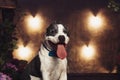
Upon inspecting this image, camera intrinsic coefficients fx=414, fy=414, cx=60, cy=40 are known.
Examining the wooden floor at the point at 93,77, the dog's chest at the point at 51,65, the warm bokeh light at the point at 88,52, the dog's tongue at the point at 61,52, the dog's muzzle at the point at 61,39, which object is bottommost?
the wooden floor at the point at 93,77

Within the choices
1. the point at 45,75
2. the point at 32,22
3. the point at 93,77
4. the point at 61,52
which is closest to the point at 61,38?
the point at 61,52

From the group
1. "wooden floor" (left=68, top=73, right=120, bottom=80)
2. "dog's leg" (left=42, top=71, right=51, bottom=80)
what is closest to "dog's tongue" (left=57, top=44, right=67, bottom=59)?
"dog's leg" (left=42, top=71, right=51, bottom=80)

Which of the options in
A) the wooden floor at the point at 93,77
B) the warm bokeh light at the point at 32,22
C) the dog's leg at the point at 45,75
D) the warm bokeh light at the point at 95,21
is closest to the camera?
the dog's leg at the point at 45,75

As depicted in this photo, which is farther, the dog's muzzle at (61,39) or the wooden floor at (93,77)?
the wooden floor at (93,77)

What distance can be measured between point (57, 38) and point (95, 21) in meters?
5.27

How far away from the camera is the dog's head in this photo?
557 centimetres

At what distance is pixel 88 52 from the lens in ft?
35.3

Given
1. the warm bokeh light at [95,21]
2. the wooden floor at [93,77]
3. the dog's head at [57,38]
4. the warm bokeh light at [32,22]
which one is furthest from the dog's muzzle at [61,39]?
the warm bokeh light at [95,21]

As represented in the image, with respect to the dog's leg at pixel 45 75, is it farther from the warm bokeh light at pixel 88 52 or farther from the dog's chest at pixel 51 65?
the warm bokeh light at pixel 88 52

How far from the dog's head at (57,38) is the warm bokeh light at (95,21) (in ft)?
16.3

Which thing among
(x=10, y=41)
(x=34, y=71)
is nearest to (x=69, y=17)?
(x=10, y=41)

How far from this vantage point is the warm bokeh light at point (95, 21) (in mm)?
10695

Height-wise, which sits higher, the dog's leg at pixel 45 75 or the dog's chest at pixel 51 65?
the dog's chest at pixel 51 65

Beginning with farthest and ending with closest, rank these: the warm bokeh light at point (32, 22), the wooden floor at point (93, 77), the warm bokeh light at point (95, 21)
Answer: the warm bokeh light at point (95, 21), the warm bokeh light at point (32, 22), the wooden floor at point (93, 77)
